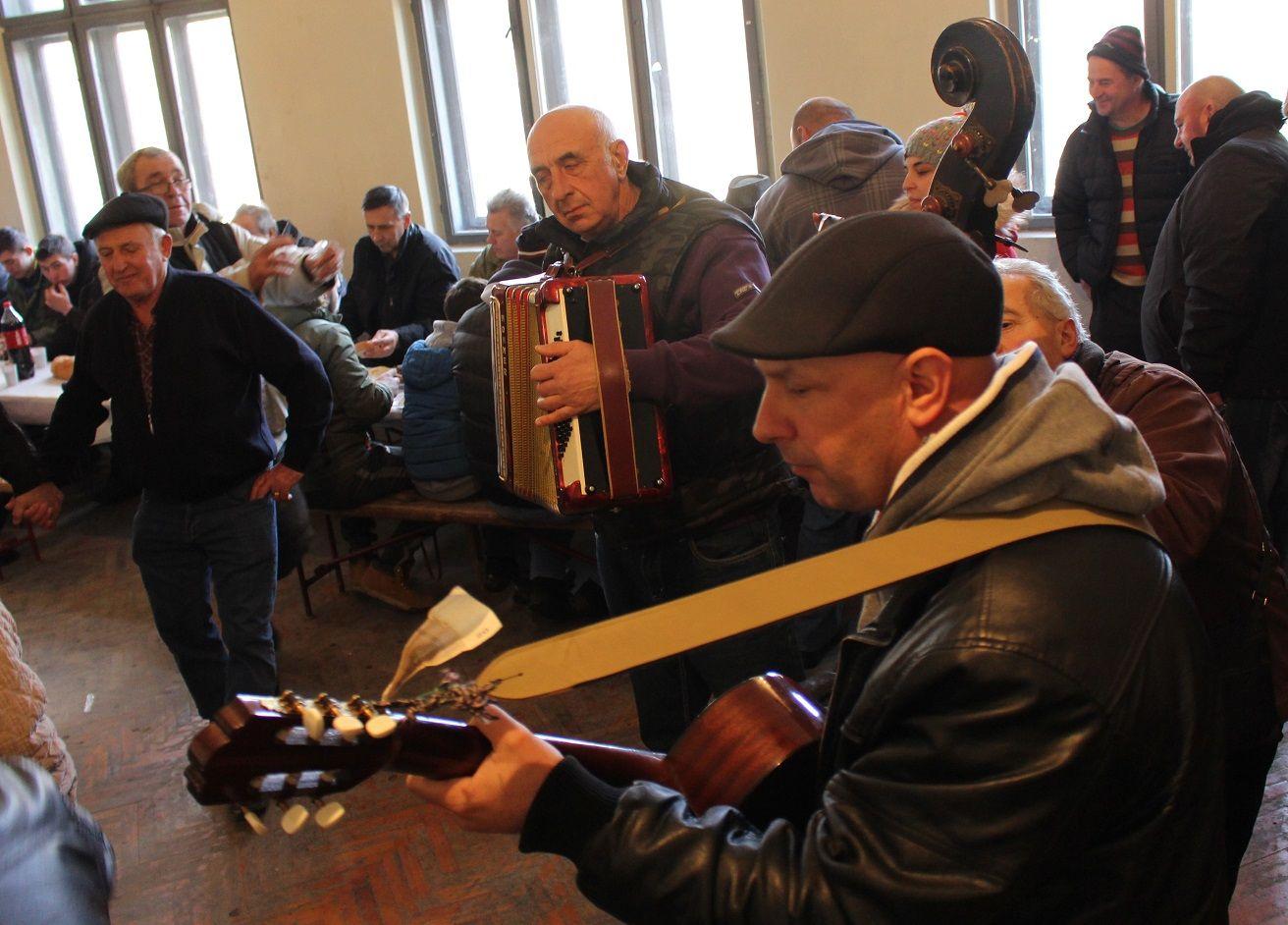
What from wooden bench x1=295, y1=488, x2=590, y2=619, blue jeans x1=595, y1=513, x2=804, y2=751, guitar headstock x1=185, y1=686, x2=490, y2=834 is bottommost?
wooden bench x1=295, y1=488, x2=590, y2=619

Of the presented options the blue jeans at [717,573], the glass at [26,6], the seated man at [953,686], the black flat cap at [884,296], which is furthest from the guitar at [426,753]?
the glass at [26,6]

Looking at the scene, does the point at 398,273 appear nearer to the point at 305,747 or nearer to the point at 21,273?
the point at 21,273

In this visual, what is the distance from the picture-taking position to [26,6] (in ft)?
32.1

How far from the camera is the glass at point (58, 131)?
995 centimetres

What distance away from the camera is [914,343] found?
1.20 m

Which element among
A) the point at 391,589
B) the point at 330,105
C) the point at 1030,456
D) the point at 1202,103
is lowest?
the point at 391,589

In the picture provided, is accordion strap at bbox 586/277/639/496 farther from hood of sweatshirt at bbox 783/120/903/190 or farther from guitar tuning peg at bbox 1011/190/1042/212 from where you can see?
hood of sweatshirt at bbox 783/120/903/190

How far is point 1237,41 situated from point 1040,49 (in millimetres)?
964

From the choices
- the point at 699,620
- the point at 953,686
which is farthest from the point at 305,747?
the point at 953,686

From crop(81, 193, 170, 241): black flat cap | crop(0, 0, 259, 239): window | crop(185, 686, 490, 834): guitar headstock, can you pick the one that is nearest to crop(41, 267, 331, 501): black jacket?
crop(81, 193, 170, 241): black flat cap

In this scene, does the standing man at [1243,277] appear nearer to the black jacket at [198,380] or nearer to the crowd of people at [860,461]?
the crowd of people at [860,461]

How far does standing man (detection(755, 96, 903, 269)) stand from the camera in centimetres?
406

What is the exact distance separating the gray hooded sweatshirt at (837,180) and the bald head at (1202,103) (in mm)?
1039

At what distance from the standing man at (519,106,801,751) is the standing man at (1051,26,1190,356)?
9.07 feet
